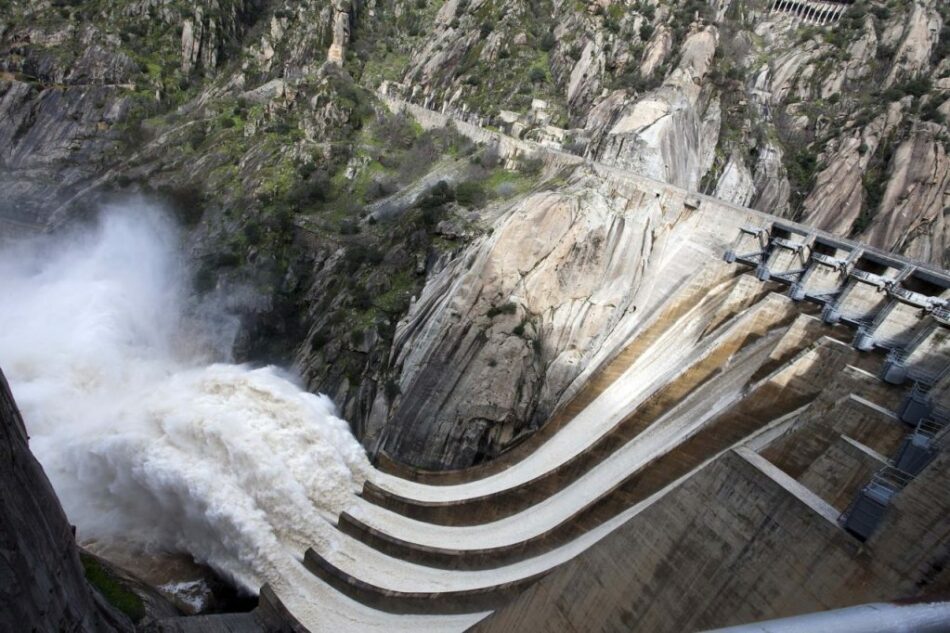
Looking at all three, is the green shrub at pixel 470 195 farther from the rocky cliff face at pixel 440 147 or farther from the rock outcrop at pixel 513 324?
the rock outcrop at pixel 513 324

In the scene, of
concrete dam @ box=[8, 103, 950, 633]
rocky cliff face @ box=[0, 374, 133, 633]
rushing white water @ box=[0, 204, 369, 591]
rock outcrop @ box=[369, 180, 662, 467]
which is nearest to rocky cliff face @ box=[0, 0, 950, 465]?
rock outcrop @ box=[369, 180, 662, 467]

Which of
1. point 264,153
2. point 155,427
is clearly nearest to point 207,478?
point 155,427

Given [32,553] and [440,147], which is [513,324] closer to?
[32,553]

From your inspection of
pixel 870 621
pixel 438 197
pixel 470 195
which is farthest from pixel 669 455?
pixel 438 197

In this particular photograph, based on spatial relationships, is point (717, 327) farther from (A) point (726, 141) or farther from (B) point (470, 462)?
(A) point (726, 141)

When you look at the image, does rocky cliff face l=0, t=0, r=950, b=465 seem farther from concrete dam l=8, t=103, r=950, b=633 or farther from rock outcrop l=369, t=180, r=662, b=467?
concrete dam l=8, t=103, r=950, b=633

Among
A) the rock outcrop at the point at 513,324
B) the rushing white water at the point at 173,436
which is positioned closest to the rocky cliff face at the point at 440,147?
the rock outcrop at the point at 513,324
